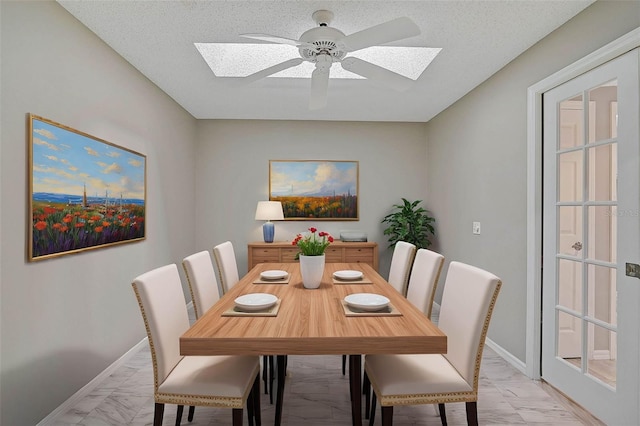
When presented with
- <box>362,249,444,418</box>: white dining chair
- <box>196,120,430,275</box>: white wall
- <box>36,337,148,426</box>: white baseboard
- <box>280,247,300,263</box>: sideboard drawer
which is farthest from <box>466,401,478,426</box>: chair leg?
<box>196,120,430,275</box>: white wall

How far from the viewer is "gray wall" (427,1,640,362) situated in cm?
215

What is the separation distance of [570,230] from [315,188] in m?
3.12

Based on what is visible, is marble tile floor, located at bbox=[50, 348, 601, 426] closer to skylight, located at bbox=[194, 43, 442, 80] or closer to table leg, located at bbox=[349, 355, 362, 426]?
table leg, located at bbox=[349, 355, 362, 426]

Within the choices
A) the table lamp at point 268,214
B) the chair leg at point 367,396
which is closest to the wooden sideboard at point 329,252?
the table lamp at point 268,214

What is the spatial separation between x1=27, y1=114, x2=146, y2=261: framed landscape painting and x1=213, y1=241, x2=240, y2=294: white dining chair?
32.2 inches

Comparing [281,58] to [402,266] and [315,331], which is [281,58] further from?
[315,331]

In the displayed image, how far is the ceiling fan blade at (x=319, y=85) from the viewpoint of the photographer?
2.36 m

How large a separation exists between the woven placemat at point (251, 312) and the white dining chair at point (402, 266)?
4.06 ft

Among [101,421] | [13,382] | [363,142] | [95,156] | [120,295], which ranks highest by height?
[363,142]

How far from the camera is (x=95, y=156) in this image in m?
Result: 2.49

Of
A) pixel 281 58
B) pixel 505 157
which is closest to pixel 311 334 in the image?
pixel 505 157

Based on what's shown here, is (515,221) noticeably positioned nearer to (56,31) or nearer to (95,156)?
(95,156)

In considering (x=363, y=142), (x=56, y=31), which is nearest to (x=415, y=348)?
(x=56, y=31)

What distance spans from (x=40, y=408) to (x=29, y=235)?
3.21 ft
